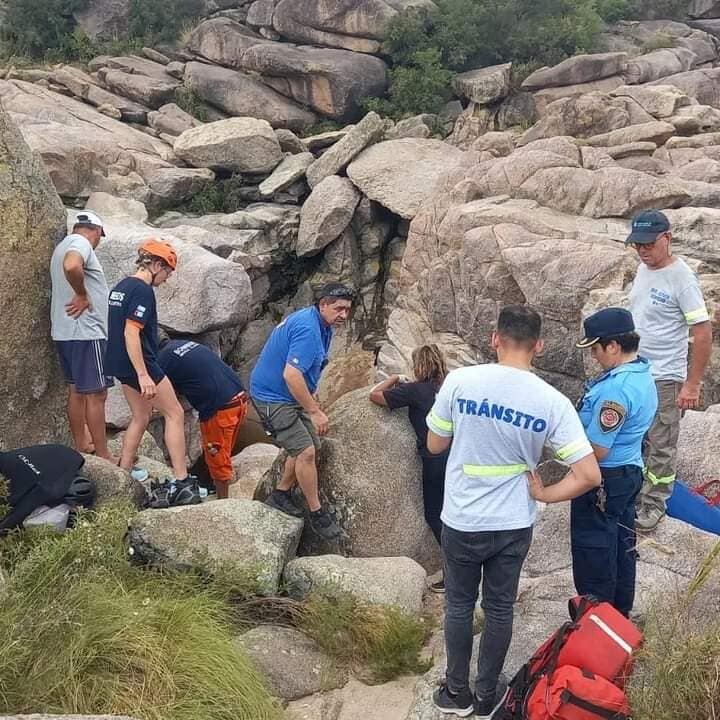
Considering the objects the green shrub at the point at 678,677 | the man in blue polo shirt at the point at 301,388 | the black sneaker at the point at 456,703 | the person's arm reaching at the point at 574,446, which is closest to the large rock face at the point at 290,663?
the black sneaker at the point at 456,703

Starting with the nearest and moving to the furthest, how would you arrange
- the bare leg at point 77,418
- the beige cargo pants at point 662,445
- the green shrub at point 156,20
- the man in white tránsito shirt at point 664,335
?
the man in white tránsito shirt at point 664,335
the beige cargo pants at point 662,445
the bare leg at point 77,418
the green shrub at point 156,20

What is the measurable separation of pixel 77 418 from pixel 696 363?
17.4ft

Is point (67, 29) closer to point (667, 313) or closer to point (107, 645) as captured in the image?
point (667, 313)

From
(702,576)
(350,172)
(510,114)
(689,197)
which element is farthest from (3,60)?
(702,576)

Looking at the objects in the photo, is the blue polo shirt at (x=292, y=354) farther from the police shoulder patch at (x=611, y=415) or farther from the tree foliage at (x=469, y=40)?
the tree foliage at (x=469, y=40)

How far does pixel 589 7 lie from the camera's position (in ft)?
105

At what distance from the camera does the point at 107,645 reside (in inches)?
148

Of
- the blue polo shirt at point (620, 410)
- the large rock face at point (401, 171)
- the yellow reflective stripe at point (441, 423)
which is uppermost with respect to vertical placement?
the yellow reflective stripe at point (441, 423)

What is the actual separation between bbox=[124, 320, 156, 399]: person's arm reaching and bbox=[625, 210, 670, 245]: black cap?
3875 mm

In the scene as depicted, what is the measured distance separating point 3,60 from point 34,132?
13438 millimetres

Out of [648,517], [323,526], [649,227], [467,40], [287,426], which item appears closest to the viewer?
[649,227]

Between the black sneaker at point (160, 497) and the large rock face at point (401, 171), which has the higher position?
the black sneaker at point (160, 497)

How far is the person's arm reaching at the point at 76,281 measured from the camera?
6.34 metres

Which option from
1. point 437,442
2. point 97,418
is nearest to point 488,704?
point 437,442
